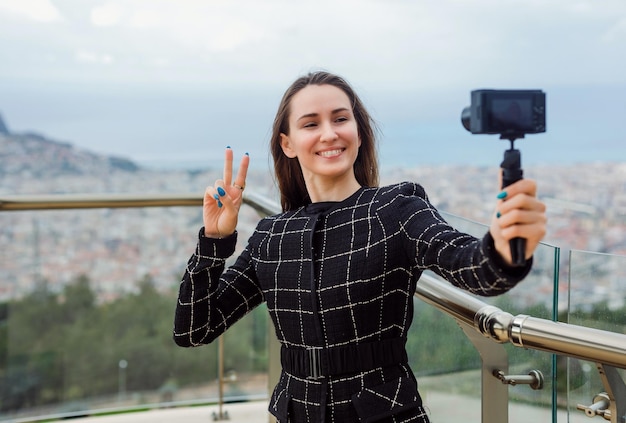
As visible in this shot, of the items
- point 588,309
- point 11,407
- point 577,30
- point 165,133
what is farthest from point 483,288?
point 577,30

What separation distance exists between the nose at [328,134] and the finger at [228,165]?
0.59ft

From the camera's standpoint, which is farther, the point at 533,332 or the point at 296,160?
the point at 296,160

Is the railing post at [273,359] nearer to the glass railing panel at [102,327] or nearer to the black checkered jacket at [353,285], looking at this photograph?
the glass railing panel at [102,327]

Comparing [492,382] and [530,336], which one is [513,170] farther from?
[492,382]

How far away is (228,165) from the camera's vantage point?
1.51 metres

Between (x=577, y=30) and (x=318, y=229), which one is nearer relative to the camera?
(x=318, y=229)

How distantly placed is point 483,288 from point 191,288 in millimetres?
645

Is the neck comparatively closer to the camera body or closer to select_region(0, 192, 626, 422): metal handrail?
select_region(0, 192, 626, 422): metal handrail

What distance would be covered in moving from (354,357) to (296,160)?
50cm

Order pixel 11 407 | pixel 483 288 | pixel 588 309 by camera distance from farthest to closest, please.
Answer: pixel 11 407 → pixel 588 309 → pixel 483 288

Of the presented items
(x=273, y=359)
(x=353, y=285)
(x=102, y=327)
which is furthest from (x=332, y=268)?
(x=102, y=327)

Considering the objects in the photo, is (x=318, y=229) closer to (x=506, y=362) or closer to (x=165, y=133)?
(x=506, y=362)

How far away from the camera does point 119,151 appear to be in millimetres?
5113

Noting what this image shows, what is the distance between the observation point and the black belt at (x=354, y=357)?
4.33 ft
